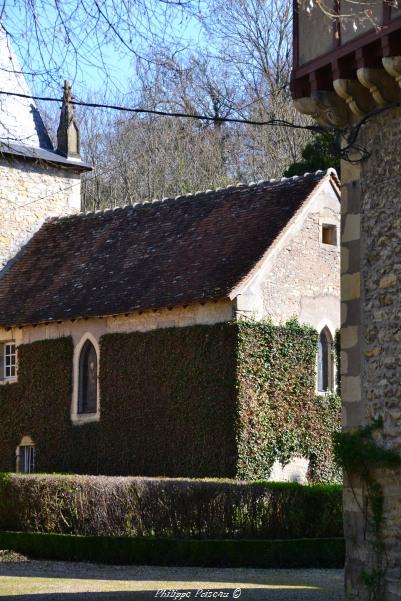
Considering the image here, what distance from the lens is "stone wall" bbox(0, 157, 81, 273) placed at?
3070cm

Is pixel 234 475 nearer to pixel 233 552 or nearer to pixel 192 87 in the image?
pixel 233 552

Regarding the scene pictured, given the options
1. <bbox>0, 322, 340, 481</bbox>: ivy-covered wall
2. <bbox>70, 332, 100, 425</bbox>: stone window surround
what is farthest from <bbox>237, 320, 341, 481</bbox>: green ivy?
<bbox>70, 332, 100, 425</bbox>: stone window surround

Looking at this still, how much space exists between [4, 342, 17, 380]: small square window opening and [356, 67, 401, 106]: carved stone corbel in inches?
689

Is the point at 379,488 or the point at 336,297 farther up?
the point at 336,297

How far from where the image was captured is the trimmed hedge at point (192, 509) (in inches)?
749

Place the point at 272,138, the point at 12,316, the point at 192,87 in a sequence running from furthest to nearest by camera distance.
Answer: the point at 272,138 → the point at 192,87 → the point at 12,316

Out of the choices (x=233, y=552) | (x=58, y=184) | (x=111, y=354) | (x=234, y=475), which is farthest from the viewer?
(x=58, y=184)

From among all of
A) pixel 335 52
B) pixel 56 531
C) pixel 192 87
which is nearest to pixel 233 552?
pixel 56 531

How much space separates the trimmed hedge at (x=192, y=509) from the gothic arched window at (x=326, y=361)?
674 centimetres

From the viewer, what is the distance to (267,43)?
38625mm

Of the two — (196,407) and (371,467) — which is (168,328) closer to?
Answer: (196,407)

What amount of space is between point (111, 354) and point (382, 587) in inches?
590

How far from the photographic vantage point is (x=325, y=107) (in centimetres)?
1276

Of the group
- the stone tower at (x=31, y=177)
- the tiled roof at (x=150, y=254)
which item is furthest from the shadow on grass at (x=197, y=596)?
the stone tower at (x=31, y=177)
